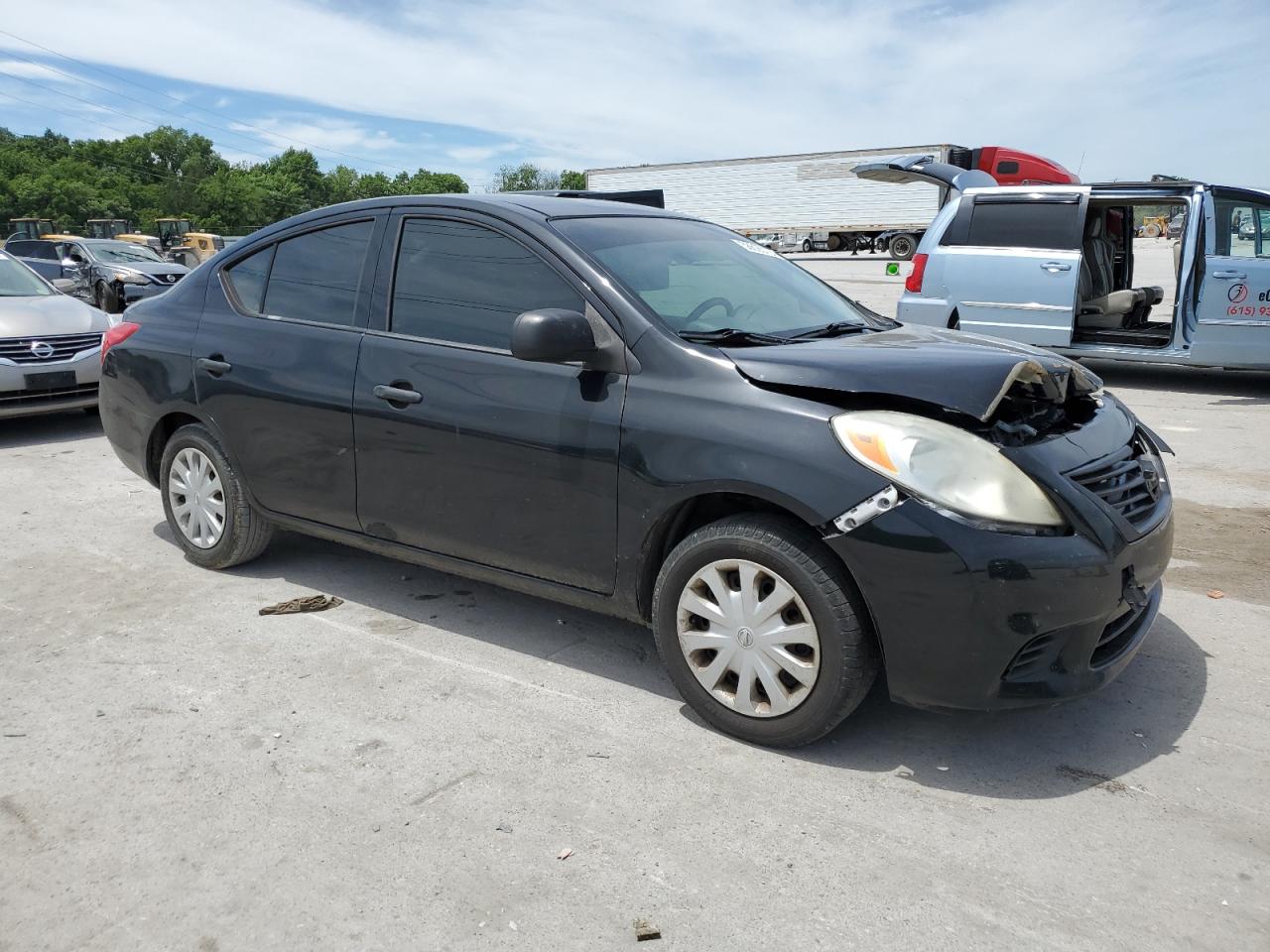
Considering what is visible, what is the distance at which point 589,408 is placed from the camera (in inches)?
135

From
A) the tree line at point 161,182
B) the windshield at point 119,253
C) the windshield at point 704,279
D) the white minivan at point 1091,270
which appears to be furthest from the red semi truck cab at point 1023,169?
the tree line at point 161,182

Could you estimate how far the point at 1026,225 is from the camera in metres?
10.2

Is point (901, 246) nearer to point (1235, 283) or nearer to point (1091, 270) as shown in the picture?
point (1091, 270)

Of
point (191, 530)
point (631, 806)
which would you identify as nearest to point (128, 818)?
point (631, 806)

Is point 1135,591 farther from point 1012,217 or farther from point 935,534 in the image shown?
point 1012,217

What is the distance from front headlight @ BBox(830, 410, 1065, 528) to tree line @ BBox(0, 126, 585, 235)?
8003 centimetres

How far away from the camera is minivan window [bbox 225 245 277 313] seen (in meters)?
4.59

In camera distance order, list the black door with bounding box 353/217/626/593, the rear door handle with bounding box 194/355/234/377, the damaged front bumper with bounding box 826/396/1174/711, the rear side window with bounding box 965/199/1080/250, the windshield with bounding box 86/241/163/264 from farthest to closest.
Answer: the windshield with bounding box 86/241/163/264
the rear side window with bounding box 965/199/1080/250
the rear door handle with bounding box 194/355/234/377
the black door with bounding box 353/217/626/593
the damaged front bumper with bounding box 826/396/1174/711

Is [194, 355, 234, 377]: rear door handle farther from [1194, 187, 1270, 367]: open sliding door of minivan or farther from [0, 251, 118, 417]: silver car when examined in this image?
[1194, 187, 1270, 367]: open sliding door of minivan

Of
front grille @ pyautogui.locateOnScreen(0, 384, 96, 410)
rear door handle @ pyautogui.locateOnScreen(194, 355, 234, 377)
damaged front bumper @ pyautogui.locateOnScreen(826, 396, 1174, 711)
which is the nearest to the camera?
damaged front bumper @ pyautogui.locateOnScreen(826, 396, 1174, 711)

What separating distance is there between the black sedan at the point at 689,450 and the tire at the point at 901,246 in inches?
1440

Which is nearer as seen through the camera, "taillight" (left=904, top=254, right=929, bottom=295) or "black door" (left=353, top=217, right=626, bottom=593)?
"black door" (left=353, top=217, right=626, bottom=593)

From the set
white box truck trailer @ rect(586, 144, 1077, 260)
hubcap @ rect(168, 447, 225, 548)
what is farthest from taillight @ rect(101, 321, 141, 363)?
white box truck trailer @ rect(586, 144, 1077, 260)

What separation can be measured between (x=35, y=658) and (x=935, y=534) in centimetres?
335
